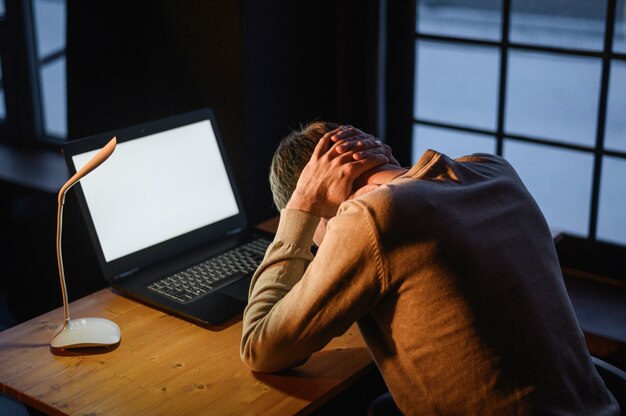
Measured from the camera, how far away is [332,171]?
6.06 feet

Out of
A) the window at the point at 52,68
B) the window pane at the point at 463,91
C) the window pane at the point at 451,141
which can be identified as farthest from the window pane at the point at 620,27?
the window pane at the point at 463,91

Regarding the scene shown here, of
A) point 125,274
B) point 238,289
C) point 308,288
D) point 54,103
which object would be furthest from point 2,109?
point 308,288

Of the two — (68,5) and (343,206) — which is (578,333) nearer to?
(343,206)

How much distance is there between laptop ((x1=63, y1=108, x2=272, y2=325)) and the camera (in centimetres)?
216

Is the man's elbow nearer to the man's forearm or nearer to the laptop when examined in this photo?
the man's forearm

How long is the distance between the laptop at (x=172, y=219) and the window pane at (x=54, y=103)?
5.08ft

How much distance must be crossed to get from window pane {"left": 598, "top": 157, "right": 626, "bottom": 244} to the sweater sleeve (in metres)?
1.29

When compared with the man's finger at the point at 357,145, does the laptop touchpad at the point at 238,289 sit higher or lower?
lower

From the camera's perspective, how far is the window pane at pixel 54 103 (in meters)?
4.02

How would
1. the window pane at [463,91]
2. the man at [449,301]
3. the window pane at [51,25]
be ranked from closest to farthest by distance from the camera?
1. the man at [449,301]
2. the window pane at [51,25]
3. the window pane at [463,91]

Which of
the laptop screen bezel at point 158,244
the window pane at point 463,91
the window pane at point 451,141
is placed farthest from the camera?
the window pane at point 463,91

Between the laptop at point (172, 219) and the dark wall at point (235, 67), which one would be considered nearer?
the laptop at point (172, 219)

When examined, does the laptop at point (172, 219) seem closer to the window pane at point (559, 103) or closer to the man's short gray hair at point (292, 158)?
the man's short gray hair at point (292, 158)

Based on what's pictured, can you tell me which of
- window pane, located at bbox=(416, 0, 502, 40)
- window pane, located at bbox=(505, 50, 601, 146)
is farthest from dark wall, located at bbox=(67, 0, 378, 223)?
window pane, located at bbox=(416, 0, 502, 40)
